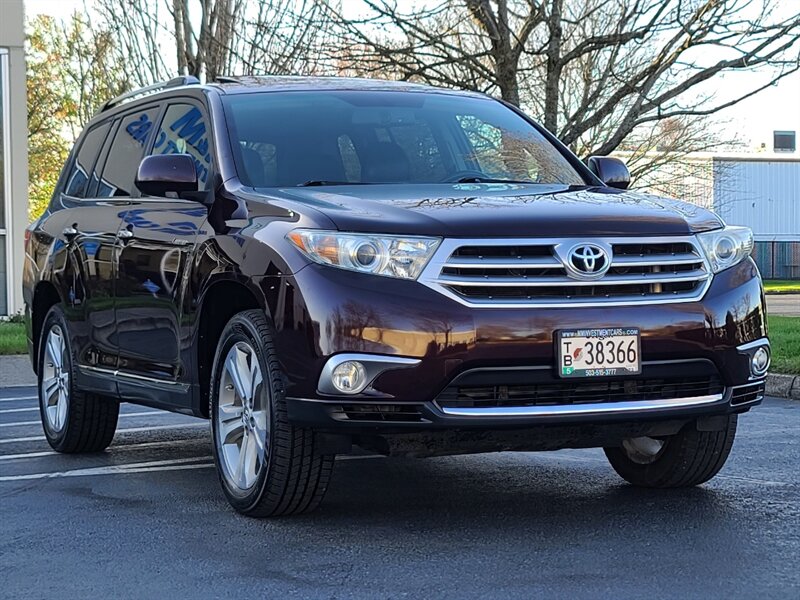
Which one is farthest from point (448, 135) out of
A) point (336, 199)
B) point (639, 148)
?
point (639, 148)

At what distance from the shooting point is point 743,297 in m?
5.33

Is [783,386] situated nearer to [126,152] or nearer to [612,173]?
[612,173]

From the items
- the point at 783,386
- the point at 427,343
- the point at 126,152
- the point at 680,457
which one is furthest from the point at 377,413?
the point at 783,386

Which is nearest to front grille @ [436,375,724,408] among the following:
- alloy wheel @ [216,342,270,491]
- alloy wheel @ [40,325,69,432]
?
alloy wheel @ [216,342,270,491]

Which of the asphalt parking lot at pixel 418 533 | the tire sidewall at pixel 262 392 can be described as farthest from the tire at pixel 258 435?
the asphalt parking lot at pixel 418 533

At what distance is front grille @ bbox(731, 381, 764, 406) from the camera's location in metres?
5.28

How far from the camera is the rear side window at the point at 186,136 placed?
20.6 ft

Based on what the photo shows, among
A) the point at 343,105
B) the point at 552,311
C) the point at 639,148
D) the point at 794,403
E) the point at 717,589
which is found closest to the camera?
the point at 717,589

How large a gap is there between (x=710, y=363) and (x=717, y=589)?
1.19 metres

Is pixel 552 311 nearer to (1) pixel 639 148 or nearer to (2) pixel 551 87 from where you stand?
(2) pixel 551 87

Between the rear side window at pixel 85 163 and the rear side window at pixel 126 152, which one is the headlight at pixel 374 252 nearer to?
the rear side window at pixel 126 152

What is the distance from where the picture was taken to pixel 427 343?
479 cm

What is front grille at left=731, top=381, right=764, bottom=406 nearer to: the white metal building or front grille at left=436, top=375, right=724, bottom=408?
front grille at left=436, top=375, right=724, bottom=408

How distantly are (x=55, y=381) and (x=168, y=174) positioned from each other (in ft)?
7.58
